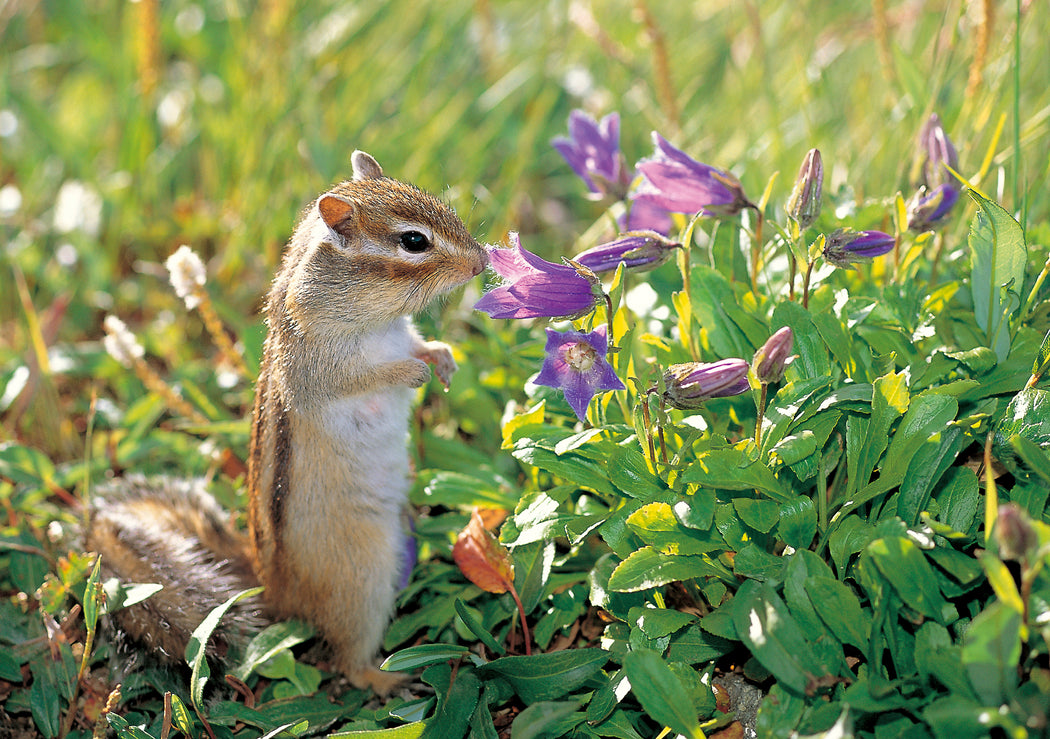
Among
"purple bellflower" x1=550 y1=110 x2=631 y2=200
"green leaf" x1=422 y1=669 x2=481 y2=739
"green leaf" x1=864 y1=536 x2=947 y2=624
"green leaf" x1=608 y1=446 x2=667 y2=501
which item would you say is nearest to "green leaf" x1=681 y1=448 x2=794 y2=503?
"green leaf" x1=608 y1=446 x2=667 y2=501

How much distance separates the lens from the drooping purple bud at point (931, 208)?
2.79 m

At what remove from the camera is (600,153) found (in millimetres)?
3438

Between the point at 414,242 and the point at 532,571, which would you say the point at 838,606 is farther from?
the point at 414,242

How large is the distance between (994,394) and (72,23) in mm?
6642

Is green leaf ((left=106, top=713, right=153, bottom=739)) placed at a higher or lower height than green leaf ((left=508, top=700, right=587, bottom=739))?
higher

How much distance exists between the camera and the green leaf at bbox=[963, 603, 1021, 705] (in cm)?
185

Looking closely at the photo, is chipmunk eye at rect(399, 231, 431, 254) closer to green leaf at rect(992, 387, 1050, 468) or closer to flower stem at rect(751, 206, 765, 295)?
flower stem at rect(751, 206, 765, 295)

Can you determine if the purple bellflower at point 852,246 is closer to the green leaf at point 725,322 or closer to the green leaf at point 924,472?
the green leaf at point 725,322

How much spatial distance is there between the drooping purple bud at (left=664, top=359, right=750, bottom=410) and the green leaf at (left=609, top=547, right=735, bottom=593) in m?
0.44

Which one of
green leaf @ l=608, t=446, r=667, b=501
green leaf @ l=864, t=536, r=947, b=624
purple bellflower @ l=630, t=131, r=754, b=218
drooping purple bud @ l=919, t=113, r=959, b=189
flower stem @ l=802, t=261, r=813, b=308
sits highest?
purple bellflower @ l=630, t=131, r=754, b=218

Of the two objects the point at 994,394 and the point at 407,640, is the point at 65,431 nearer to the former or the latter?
the point at 407,640

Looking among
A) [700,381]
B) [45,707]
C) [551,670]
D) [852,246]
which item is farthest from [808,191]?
[45,707]

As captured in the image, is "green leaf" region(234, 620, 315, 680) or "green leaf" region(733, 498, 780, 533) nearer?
"green leaf" region(733, 498, 780, 533)

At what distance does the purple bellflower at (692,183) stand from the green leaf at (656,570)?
3.54 ft
